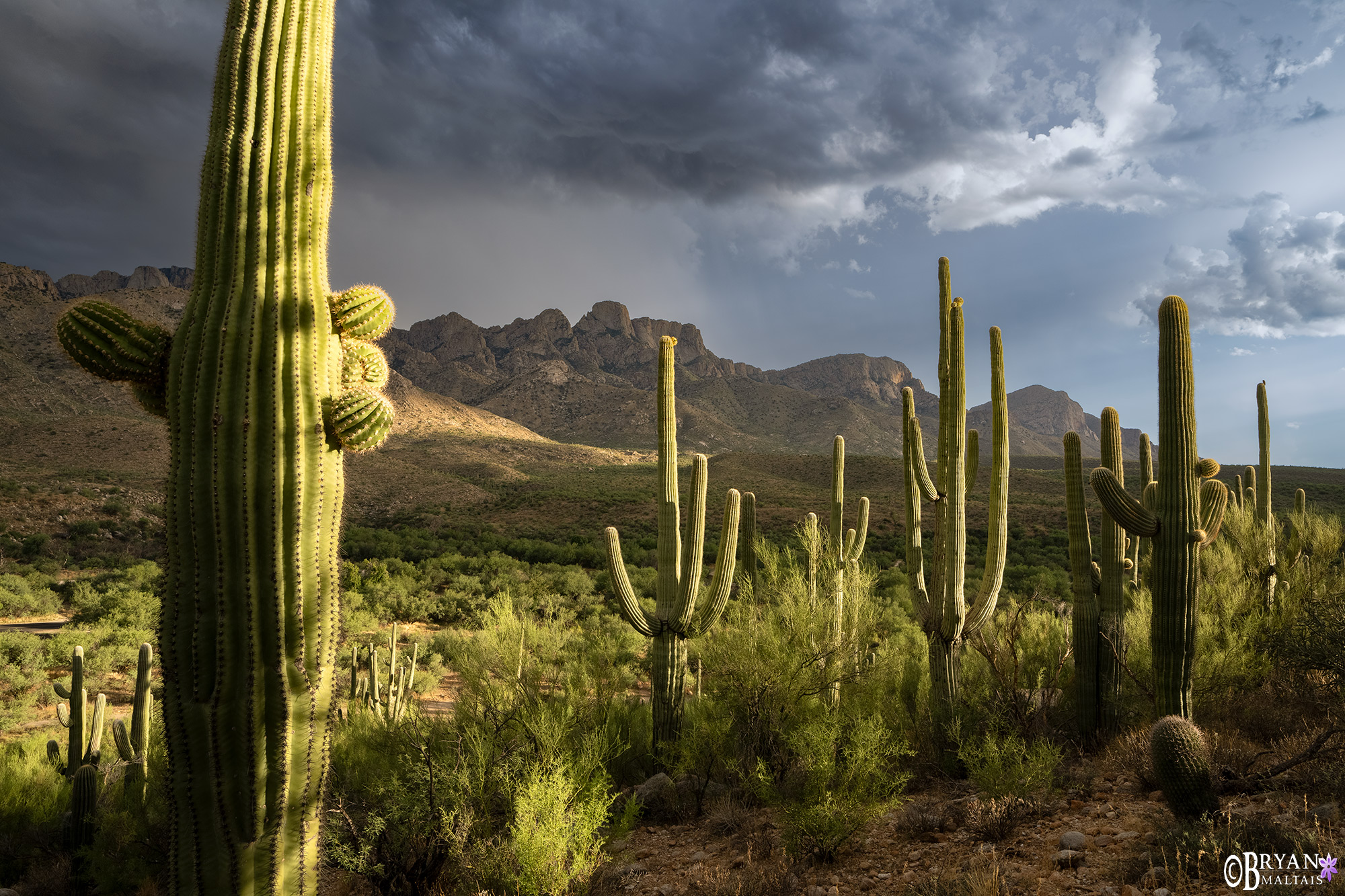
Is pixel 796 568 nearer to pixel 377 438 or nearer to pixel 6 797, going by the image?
pixel 377 438

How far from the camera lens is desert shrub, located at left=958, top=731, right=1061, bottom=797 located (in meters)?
5.88

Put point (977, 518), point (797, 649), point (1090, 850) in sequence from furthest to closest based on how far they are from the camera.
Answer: point (977, 518) < point (797, 649) < point (1090, 850)

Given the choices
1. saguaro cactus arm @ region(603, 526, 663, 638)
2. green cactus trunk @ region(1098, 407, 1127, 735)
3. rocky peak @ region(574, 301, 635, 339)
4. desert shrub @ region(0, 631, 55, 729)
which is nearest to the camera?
green cactus trunk @ region(1098, 407, 1127, 735)

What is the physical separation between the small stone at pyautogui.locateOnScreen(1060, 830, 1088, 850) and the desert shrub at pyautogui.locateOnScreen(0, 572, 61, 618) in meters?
22.3

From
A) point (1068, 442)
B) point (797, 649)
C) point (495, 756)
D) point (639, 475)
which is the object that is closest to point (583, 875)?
point (495, 756)

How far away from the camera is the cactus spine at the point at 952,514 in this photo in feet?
24.1

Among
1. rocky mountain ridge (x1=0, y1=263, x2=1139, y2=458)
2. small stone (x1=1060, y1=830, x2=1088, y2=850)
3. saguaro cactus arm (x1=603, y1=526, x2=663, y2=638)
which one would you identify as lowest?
small stone (x1=1060, y1=830, x2=1088, y2=850)

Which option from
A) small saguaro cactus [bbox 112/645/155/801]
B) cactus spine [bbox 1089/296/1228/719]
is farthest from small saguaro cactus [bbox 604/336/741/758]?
small saguaro cactus [bbox 112/645/155/801]

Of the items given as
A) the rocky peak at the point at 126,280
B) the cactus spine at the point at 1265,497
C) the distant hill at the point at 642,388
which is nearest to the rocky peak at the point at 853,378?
the distant hill at the point at 642,388

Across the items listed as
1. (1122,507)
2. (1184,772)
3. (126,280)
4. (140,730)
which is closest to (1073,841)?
(1184,772)

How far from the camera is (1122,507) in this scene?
6699mm

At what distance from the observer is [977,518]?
30844 mm

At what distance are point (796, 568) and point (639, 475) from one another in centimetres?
4921

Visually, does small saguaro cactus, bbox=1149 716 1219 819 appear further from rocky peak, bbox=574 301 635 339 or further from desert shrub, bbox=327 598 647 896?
rocky peak, bbox=574 301 635 339
